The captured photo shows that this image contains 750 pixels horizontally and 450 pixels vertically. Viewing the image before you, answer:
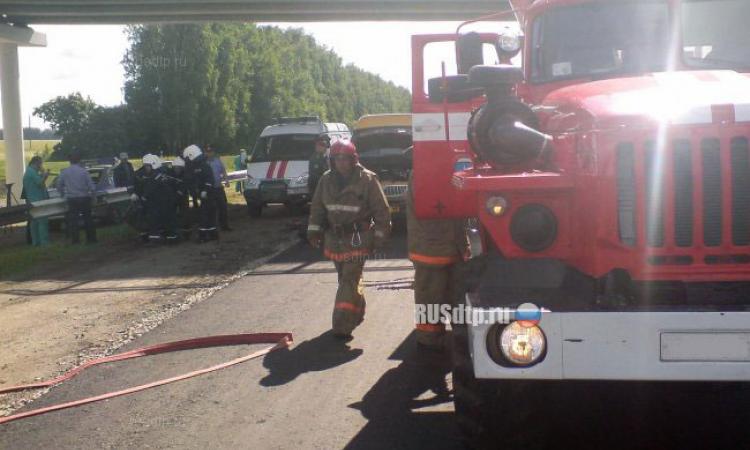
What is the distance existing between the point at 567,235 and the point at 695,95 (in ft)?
3.11

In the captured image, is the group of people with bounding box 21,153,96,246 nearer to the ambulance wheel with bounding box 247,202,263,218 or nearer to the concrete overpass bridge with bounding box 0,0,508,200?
the ambulance wheel with bounding box 247,202,263,218

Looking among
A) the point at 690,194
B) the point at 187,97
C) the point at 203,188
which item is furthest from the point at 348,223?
the point at 187,97

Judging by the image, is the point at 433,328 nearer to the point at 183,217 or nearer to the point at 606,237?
the point at 606,237

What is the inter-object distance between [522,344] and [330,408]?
7.29 feet

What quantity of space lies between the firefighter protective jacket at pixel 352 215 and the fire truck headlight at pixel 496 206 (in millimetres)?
3416

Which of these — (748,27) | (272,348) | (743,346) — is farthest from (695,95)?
(272,348)

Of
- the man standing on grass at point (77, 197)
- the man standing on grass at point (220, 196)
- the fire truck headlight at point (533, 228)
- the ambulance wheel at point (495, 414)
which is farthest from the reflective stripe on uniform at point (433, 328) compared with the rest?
the man standing on grass at point (77, 197)

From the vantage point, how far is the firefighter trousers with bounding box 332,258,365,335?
7.93 m

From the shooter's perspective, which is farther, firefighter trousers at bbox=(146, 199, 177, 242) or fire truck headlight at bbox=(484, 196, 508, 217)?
firefighter trousers at bbox=(146, 199, 177, 242)

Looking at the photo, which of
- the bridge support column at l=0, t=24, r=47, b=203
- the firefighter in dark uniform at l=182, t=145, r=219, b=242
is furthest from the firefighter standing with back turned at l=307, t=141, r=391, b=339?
the bridge support column at l=0, t=24, r=47, b=203

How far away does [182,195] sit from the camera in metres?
17.9

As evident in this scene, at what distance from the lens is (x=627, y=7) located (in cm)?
598

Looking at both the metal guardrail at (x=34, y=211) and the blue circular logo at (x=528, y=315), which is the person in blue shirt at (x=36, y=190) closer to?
the metal guardrail at (x=34, y=211)

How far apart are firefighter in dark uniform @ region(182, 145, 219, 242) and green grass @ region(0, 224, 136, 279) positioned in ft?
6.14
